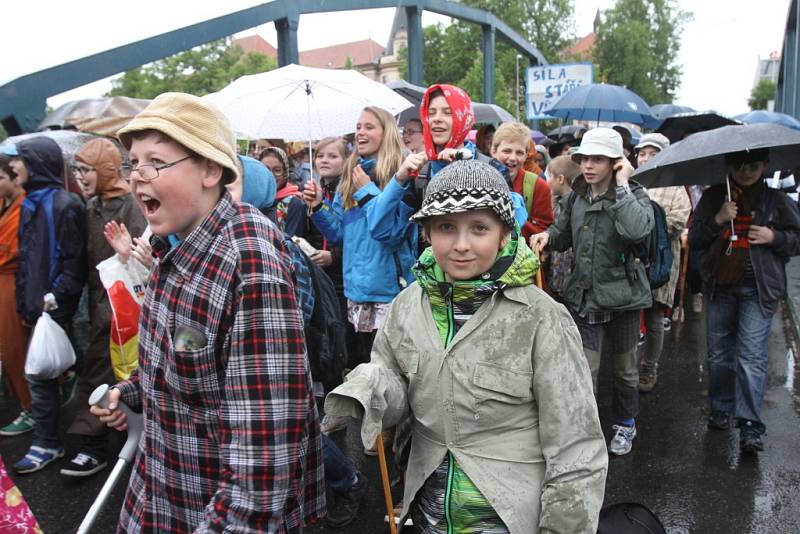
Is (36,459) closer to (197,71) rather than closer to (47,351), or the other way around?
(47,351)

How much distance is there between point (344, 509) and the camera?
3.74 metres

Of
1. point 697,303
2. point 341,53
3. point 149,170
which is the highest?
point 341,53

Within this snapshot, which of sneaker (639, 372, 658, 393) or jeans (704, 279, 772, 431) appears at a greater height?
jeans (704, 279, 772, 431)

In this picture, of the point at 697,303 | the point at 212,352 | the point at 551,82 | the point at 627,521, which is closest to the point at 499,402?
the point at 627,521

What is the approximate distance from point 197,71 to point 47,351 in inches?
2415

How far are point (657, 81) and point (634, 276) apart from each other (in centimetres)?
7368

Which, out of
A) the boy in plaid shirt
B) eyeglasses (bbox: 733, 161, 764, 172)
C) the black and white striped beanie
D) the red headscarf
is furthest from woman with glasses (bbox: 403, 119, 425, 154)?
the boy in plaid shirt

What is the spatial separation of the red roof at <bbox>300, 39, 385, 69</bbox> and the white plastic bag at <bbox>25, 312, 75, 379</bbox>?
10096 centimetres

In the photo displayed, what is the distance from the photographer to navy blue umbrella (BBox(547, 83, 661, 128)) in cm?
1093

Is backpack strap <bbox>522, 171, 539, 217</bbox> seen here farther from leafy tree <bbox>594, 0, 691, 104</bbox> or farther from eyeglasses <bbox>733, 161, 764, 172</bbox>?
leafy tree <bbox>594, 0, 691, 104</bbox>

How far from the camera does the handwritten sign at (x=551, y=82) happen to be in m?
15.8

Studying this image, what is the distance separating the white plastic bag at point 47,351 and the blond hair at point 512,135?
3.36m

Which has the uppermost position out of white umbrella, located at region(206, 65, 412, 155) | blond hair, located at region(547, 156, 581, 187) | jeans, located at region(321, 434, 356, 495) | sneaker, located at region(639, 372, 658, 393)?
white umbrella, located at region(206, 65, 412, 155)

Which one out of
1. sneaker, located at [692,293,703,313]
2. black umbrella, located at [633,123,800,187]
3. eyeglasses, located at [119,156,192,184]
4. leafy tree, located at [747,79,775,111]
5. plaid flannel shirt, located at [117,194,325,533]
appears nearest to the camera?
plaid flannel shirt, located at [117,194,325,533]
